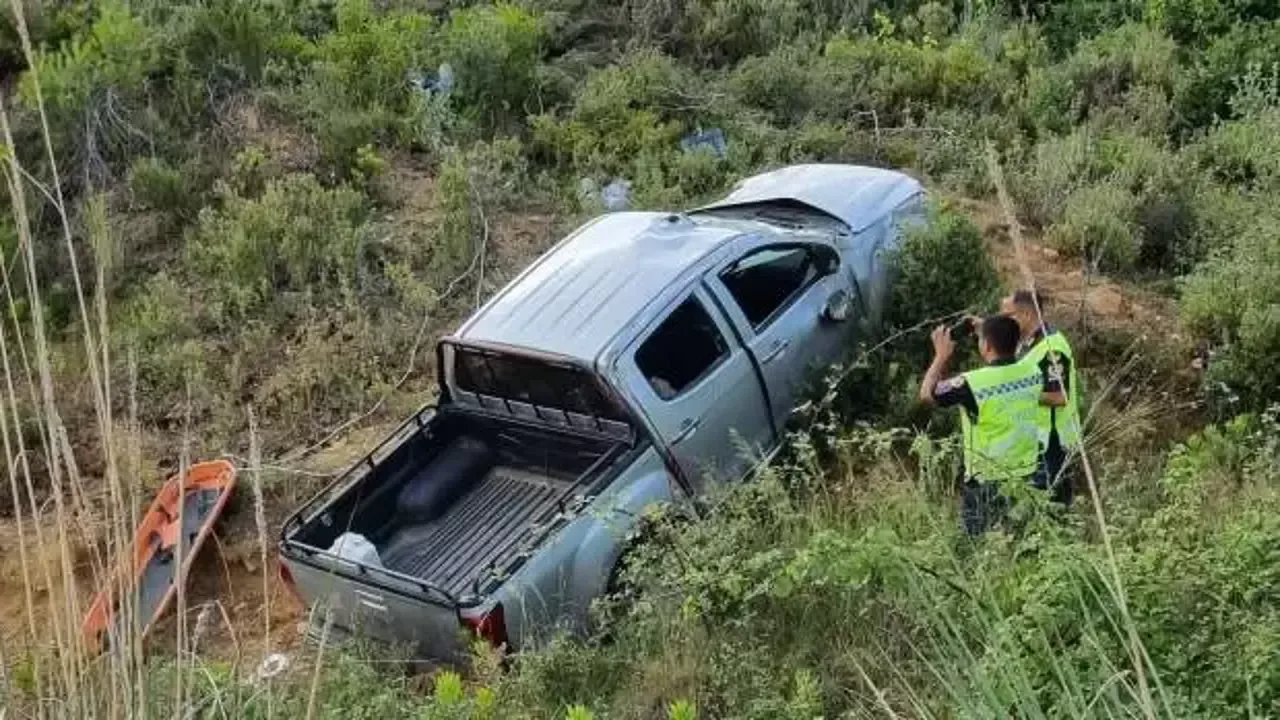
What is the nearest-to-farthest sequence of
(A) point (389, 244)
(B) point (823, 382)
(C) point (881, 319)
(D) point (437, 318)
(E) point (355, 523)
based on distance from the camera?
1. (E) point (355, 523)
2. (B) point (823, 382)
3. (C) point (881, 319)
4. (D) point (437, 318)
5. (A) point (389, 244)

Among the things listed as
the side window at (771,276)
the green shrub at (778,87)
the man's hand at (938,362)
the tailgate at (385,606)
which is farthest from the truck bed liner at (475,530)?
the green shrub at (778,87)

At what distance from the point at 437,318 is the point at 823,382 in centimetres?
320

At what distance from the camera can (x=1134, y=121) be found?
11609 mm

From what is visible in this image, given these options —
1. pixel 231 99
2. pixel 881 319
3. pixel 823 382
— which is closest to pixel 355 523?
pixel 823 382

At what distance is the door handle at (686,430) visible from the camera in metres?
7.20

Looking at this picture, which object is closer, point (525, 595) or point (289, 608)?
point (525, 595)

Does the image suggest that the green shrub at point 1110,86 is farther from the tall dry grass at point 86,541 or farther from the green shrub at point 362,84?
the tall dry grass at point 86,541

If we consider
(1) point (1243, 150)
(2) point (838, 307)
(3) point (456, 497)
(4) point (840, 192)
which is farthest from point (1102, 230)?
(3) point (456, 497)

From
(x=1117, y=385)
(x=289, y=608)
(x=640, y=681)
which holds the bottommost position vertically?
(x=289, y=608)

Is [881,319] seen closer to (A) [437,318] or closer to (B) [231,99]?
(A) [437,318]

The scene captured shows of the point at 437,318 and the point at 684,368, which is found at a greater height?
the point at 684,368

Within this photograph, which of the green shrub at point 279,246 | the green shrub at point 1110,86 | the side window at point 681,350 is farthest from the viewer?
the green shrub at point 1110,86

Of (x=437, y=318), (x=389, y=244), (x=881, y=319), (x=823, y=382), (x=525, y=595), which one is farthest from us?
(x=389, y=244)

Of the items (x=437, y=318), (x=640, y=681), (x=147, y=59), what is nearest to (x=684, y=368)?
(x=640, y=681)
